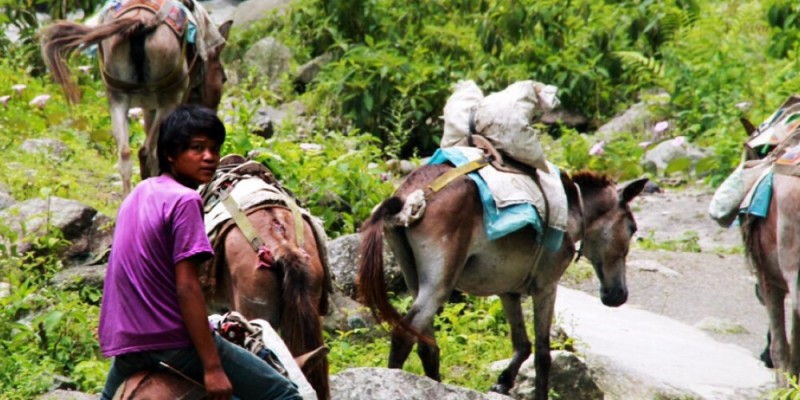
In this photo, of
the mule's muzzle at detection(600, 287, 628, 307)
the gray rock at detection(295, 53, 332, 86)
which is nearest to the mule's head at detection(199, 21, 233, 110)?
the mule's muzzle at detection(600, 287, 628, 307)

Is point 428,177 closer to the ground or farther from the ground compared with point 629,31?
farther from the ground

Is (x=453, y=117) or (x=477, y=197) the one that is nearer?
(x=477, y=197)

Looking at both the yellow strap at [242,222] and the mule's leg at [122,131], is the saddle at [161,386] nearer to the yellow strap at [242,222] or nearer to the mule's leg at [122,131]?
the yellow strap at [242,222]

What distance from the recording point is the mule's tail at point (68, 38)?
29.5 ft

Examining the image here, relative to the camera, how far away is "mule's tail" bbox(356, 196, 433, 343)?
275 inches

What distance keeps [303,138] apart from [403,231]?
649cm

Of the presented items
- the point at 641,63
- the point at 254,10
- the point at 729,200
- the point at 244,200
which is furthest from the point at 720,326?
the point at 254,10

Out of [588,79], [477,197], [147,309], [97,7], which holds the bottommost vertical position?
[588,79]

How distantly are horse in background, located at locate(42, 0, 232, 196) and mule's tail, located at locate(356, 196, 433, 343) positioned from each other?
2.56 metres

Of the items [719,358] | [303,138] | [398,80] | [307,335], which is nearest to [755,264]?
[719,358]

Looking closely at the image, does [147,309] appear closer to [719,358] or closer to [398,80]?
[719,358]

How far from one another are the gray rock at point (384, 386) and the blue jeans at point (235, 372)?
138 cm

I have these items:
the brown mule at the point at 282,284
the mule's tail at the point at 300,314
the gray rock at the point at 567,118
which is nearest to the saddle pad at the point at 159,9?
A: the brown mule at the point at 282,284

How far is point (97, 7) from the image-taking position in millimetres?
17312
